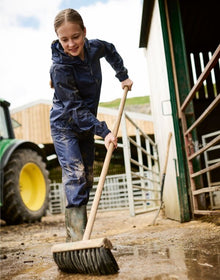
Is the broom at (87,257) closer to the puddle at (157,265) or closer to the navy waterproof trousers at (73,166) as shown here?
the puddle at (157,265)

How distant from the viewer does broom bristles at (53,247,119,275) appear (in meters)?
1.75

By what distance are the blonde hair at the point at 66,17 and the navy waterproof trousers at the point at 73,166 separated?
665mm

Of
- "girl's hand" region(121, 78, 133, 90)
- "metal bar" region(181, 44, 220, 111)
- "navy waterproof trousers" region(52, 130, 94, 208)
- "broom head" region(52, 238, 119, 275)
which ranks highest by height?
"metal bar" region(181, 44, 220, 111)

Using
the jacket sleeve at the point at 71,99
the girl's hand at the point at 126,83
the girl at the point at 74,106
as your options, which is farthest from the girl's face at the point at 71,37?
the girl's hand at the point at 126,83

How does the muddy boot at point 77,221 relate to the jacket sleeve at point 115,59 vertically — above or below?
below

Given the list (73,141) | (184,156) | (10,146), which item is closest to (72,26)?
(73,141)

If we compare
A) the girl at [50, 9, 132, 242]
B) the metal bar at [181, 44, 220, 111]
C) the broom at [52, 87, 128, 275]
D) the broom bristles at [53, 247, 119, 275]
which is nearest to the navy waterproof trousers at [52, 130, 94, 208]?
the girl at [50, 9, 132, 242]

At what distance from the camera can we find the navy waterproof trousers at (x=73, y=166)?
7.63 ft

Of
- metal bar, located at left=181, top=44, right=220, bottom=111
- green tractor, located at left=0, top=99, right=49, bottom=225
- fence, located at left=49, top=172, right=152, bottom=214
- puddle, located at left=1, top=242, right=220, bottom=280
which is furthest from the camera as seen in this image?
fence, located at left=49, top=172, right=152, bottom=214

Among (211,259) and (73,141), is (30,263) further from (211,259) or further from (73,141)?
(211,259)

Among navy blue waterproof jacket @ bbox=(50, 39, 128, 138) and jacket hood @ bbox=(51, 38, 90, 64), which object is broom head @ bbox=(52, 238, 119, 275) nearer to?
navy blue waterproof jacket @ bbox=(50, 39, 128, 138)

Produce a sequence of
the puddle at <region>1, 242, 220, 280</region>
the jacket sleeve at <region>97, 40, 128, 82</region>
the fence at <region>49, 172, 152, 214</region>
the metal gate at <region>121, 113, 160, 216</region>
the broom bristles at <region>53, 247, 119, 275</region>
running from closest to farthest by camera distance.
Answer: the puddle at <region>1, 242, 220, 280</region>, the broom bristles at <region>53, 247, 119, 275</region>, the jacket sleeve at <region>97, 40, 128, 82</region>, the metal gate at <region>121, 113, 160, 216</region>, the fence at <region>49, 172, 152, 214</region>

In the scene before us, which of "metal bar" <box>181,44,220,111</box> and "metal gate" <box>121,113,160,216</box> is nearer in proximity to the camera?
"metal bar" <box>181,44,220,111</box>

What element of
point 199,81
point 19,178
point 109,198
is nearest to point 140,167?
point 19,178
